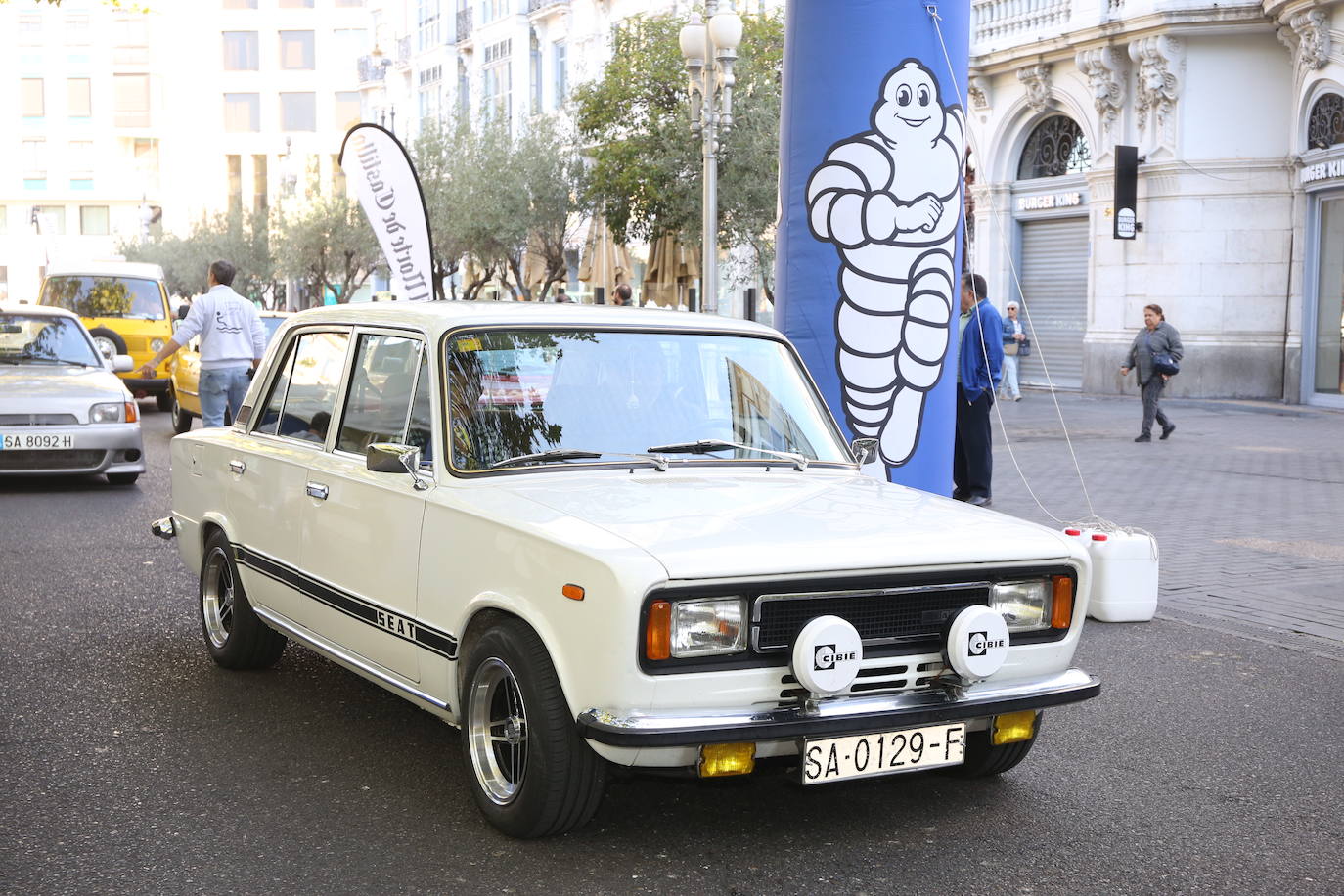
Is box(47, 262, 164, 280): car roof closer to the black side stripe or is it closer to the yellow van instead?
the yellow van

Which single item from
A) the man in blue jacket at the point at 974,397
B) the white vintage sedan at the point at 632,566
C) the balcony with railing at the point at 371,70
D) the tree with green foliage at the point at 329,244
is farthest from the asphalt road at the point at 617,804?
the balcony with railing at the point at 371,70

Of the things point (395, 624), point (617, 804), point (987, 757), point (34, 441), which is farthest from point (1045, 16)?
point (617, 804)

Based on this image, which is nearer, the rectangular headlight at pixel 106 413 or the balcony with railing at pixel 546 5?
the rectangular headlight at pixel 106 413

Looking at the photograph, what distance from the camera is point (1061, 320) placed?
2888 centimetres

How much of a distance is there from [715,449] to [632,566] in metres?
1.29

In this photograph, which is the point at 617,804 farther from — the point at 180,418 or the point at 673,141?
the point at 673,141

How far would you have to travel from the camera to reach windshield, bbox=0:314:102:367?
14.6 m

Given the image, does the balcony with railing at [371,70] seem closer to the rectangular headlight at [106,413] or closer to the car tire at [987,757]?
the rectangular headlight at [106,413]

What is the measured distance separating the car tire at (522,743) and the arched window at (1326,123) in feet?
71.3

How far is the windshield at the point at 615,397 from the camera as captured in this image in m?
5.02

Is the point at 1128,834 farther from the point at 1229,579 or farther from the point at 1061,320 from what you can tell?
the point at 1061,320

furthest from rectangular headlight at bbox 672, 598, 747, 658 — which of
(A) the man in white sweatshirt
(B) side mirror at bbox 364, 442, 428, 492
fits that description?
(A) the man in white sweatshirt

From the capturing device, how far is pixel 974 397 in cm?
1236

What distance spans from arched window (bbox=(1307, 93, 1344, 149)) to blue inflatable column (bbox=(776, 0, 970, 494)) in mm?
16050
